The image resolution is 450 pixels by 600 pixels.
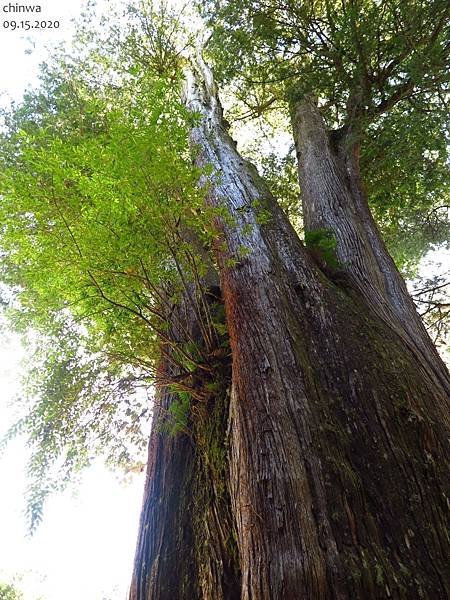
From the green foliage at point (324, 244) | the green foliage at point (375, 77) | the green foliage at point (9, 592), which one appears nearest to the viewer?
the green foliage at point (324, 244)

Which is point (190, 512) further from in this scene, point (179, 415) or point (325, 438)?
point (325, 438)

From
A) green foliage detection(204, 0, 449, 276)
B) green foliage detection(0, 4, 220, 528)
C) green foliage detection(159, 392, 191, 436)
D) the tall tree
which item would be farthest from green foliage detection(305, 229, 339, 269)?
green foliage detection(204, 0, 449, 276)

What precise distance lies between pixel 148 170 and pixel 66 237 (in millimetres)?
609

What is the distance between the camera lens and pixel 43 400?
4418 millimetres

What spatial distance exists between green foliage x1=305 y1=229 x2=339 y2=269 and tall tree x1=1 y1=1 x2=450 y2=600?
3 centimetres

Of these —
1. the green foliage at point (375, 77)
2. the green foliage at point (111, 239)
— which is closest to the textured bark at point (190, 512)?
the green foliage at point (111, 239)

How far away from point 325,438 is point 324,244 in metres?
2.28

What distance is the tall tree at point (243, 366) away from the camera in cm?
A: 174

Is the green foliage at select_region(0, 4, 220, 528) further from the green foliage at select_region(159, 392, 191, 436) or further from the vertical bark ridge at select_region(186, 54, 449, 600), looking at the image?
the vertical bark ridge at select_region(186, 54, 449, 600)

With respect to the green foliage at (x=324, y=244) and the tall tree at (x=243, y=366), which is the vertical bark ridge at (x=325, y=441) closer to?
the tall tree at (x=243, y=366)

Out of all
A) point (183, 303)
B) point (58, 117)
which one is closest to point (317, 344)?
point (183, 303)

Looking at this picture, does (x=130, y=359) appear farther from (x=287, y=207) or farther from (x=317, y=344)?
(x=287, y=207)

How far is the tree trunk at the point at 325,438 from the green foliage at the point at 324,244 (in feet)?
1.35

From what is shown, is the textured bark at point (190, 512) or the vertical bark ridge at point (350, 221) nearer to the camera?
the textured bark at point (190, 512)
